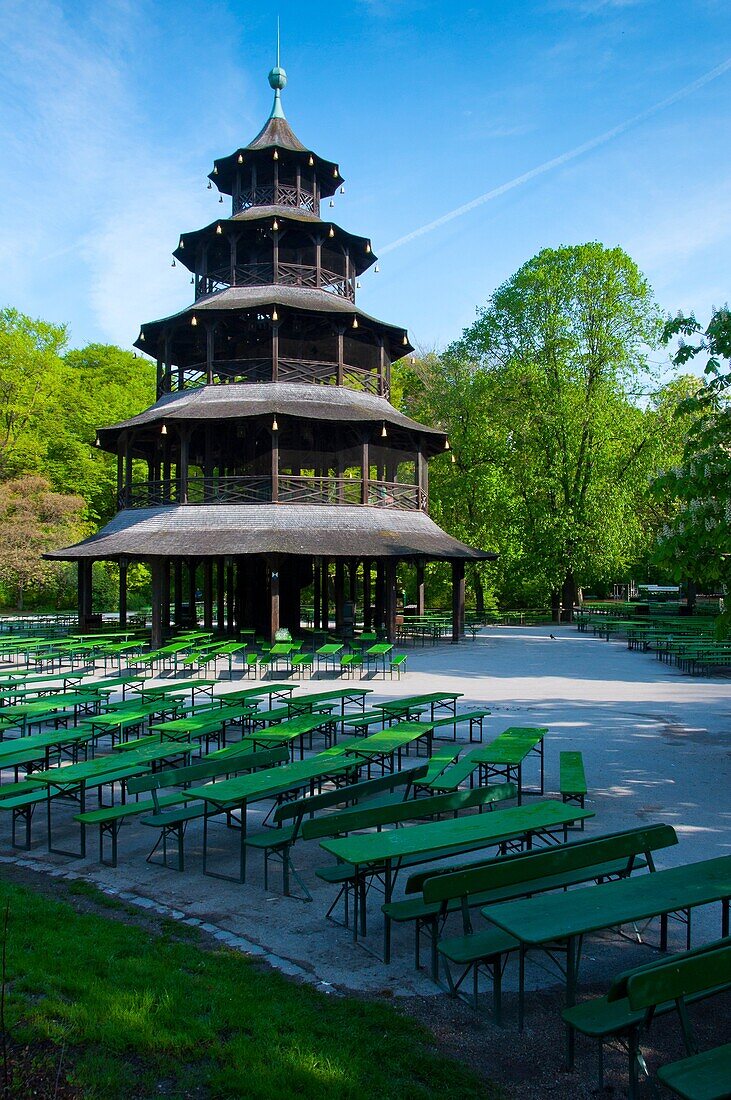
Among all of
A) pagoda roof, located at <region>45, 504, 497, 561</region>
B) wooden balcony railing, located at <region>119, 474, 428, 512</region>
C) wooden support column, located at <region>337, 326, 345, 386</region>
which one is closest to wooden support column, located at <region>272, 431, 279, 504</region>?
wooden balcony railing, located at <region>119, 474, 428, 512</region>

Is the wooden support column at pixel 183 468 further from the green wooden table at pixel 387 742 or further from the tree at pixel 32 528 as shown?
the green wooden table at pixel 387 742

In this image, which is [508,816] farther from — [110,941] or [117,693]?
[117,693]

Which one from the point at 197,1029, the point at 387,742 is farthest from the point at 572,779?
the point at 197,1029

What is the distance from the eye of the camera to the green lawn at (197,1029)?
150 inches

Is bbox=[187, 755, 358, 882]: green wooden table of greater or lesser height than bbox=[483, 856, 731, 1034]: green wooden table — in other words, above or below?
below

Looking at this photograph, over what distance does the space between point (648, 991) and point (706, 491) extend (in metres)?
6.36

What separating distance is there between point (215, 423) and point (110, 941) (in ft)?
78.0

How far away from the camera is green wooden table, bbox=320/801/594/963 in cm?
530

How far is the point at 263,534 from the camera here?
24594mm

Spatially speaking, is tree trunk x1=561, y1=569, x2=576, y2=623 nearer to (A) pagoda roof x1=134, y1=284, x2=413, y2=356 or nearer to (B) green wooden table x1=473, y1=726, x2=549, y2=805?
(A) pagoda roof x1=134, y1=284, x2=413, y2=356

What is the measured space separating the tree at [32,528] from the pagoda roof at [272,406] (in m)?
8.62

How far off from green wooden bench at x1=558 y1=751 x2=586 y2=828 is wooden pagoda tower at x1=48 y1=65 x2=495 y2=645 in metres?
14.8

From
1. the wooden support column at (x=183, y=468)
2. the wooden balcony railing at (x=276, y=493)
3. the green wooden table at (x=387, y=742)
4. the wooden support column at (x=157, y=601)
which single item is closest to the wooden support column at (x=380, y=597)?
the wooden balcony railing at (x=276, y=493)

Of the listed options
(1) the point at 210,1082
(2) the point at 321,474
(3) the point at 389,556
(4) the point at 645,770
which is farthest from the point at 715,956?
(2) the point at 321,474
